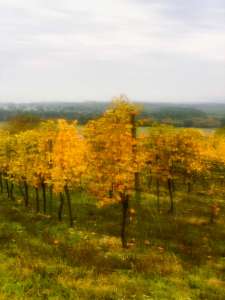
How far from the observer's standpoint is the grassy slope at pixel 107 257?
24.3m

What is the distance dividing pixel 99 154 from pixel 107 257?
9.23 metres

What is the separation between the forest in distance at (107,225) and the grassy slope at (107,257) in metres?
0.08

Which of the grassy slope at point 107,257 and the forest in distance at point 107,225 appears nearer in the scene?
the grassy slope at point 107,257

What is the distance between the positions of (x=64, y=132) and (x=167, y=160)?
1615 centimetres

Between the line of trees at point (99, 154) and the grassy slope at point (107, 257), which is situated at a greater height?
the line of trees at point (99, 154)

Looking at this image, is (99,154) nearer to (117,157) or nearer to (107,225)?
(117,157)

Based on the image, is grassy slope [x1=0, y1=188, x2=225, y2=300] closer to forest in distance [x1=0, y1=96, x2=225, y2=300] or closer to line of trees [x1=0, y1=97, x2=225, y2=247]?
forest in distance [x1=0, y1=96, x2=225, y2=300]

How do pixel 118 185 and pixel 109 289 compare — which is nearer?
pixel 109 289

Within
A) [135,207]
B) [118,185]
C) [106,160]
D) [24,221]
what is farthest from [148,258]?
[135,207]

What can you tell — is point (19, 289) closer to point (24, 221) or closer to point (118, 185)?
point (118, 185)

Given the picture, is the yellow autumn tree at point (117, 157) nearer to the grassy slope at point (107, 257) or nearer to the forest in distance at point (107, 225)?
the forest in distance at point (107, 225)

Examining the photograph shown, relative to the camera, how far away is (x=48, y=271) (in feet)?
86.8

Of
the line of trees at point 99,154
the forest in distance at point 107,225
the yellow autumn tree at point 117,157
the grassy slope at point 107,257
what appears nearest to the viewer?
the grassy slope at point 107,257

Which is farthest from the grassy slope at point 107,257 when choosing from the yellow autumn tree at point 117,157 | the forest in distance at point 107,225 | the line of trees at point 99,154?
the yellow autumn tree at point 117,157
